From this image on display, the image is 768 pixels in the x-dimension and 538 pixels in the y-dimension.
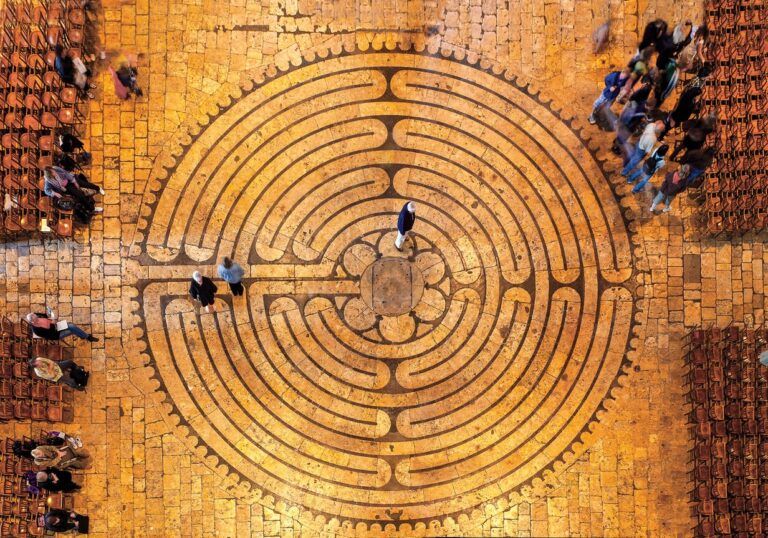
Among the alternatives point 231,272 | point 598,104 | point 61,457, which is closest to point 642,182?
point 598,104

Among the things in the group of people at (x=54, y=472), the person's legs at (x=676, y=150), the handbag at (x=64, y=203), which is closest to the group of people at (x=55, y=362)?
the group of people at (x=54, y=472)

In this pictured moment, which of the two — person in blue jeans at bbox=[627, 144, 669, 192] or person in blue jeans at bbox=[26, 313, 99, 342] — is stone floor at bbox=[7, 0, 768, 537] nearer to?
person in blue jeans at bbox=[627, 144, 669, 192]

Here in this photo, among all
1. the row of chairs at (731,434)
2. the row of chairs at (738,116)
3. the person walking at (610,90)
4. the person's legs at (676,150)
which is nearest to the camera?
the person walking at (610,90)

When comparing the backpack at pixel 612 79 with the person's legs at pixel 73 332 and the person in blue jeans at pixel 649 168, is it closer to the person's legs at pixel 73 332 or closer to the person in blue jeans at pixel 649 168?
the person in blue jeans at pixel 649 168

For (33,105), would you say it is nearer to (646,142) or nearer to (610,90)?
(610,90)

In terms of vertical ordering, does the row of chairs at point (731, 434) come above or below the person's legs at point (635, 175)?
below

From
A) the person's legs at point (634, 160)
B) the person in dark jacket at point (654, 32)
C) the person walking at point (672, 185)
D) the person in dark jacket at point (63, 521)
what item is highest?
the person in dark jacket at point (654, 32)

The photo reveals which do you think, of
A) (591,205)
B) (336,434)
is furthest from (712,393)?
(336,434)
